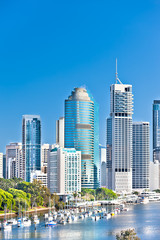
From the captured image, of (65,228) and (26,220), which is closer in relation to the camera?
(65,228)

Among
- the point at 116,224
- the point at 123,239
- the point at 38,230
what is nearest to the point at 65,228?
the point at 38,230

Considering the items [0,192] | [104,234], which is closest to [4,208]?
[0,192]

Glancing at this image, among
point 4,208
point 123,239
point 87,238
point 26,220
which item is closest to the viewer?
point 123,239

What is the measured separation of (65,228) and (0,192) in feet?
134

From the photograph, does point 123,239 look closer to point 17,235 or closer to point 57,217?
point 17,235

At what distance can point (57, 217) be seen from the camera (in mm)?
189750

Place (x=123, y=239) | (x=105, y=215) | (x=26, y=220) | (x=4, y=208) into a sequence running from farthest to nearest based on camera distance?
1. (x=105, y=215)
2. (x=4, y=208)
3. (x=26, y=220)
4. (x=123, y=239)

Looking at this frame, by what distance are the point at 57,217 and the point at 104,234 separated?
50.3 meters

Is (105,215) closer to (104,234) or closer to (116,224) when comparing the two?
(116,224)

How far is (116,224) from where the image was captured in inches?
6639

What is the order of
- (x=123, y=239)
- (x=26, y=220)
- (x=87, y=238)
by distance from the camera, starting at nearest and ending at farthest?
(x=123, y=239) < (x=87, y=238) < (x=26, y=220)

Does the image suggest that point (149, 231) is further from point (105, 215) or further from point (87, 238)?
point (105, 215)

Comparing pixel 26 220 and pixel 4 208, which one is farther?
pixel 4 208

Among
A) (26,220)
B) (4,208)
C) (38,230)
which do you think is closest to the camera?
(38,230)
